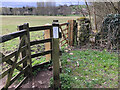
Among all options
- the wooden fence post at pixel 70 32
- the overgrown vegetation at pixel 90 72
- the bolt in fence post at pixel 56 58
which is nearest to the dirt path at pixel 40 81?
the bolt in fence post at pixel 56 58

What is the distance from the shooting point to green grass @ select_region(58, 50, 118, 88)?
2.54 m

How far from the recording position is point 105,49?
5.01m

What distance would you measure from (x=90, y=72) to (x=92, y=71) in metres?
0.09

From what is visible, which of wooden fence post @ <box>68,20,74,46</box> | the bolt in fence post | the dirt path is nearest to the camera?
the bolt in fence post

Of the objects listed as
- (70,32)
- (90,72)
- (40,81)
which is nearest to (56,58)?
(40,81)

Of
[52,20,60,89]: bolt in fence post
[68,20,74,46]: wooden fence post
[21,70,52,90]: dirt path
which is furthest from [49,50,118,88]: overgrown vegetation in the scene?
[68,20,74,46]: wooden fence post

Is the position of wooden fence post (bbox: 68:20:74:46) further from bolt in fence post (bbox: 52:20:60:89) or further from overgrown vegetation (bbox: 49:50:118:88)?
bolt in fence post (bbox: 52:20:60:89)

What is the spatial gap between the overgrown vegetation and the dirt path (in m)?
0.39

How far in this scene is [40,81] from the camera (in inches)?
102

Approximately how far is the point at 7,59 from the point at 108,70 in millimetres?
2650

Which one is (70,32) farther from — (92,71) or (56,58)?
(56,58)

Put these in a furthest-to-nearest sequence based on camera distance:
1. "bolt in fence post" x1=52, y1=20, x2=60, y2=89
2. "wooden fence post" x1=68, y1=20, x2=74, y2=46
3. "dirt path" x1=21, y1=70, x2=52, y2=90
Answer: "wooden fence post" x1=68, y1=20, x2=74, y2=46 → "dirt path" x1=21, y1=70, x2=52, y2=90 → "bolt in fence post" x1=52, y1=20, x2=60, y2=89

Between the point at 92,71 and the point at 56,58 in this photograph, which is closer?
the point at 56,58

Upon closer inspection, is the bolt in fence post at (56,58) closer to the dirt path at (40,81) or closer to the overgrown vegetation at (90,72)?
the overgrown vegetation at (90,72)
